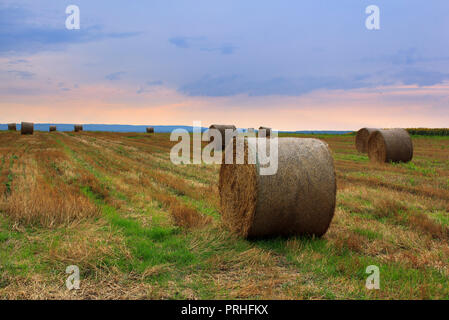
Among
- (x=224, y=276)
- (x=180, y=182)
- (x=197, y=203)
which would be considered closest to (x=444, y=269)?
(x=224, y=276)

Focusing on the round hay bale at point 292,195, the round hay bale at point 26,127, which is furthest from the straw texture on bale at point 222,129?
the round hay bale at point 26,127

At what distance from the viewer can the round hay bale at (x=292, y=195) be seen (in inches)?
217

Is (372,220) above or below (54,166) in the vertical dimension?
below

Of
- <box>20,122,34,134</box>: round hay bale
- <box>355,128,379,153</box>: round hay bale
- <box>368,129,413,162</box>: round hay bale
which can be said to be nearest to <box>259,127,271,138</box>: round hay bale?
<box>355,128,379,153</box>: round hay bale

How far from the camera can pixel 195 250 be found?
5.14 meters

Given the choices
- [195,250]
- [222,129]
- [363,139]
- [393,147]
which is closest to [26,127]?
[222,129]

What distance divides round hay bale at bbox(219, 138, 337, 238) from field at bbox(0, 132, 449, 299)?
0.81 feet

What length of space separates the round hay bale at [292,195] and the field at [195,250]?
25cm

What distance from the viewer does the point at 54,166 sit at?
1274 centimetres

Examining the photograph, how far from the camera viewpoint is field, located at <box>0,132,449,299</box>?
13.3 ft

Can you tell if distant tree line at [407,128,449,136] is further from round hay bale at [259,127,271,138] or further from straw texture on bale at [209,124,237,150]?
straw texture on bale at [209,124,237,150]

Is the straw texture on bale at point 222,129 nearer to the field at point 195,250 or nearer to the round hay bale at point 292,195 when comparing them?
the field at point 195,250
